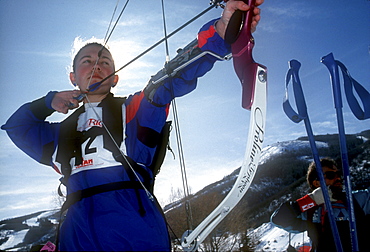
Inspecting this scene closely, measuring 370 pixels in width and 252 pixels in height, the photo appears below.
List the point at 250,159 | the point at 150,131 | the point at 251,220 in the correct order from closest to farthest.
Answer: the point at 250,159
the point at 150,131
the point at 251,220

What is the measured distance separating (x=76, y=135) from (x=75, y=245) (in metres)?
0.65

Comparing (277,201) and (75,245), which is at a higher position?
(75,245)

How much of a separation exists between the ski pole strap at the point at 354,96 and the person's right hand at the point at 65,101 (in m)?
2.23

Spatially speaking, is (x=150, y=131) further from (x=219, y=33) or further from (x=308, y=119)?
(x=308, y=119)

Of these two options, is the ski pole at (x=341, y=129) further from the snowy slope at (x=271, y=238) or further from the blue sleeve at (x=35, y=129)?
the snowy slope at (x=271, y=238)

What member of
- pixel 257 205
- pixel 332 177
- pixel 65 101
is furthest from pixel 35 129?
pixel 257 205

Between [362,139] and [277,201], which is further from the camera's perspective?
[362,139]

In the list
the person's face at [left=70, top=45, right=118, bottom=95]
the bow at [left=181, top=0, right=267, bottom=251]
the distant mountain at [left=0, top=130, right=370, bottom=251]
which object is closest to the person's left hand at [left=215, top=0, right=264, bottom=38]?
the bow at [left=181, top=0, right=267, bottom=251]

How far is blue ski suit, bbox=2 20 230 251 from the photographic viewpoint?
4.42 ft

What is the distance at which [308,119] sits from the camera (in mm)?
2732

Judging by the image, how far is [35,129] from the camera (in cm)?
199

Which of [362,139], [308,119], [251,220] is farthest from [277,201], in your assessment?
[308,119]

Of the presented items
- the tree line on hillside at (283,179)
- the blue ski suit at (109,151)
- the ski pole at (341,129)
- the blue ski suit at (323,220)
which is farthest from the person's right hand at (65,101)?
the tree line on hillside at (283,179)

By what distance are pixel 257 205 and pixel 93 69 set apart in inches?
2968
